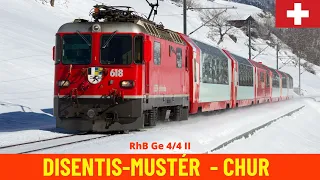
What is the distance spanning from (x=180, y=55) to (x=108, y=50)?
4427 mm

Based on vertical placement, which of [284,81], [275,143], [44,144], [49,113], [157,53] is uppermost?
[157,53]

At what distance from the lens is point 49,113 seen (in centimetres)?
2478

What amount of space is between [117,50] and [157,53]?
1638 millimetres

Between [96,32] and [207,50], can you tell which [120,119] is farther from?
[207,50]

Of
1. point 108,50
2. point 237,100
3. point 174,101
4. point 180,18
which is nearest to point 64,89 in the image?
point 108,50

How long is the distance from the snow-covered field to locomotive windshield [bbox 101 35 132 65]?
6.78ft

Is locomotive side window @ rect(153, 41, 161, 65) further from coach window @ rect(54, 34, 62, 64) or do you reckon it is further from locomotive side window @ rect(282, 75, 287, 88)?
locomotive side window @ rect(282, 75, 287, 88)

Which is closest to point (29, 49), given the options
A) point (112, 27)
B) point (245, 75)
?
point (245, 75)

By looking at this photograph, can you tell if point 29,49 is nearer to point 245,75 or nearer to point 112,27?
point 245,75

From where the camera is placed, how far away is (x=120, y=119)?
1511 centimetres

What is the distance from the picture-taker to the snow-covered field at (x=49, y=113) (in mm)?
14172

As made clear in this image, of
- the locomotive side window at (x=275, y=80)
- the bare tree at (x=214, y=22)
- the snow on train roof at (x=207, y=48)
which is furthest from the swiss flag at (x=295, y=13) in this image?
the bare tree at (x=214, y=22)

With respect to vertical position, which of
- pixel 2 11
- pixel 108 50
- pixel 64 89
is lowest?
pixel 64 89

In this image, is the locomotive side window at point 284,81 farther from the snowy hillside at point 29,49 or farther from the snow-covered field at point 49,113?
the snow-covered field at point 49,113
